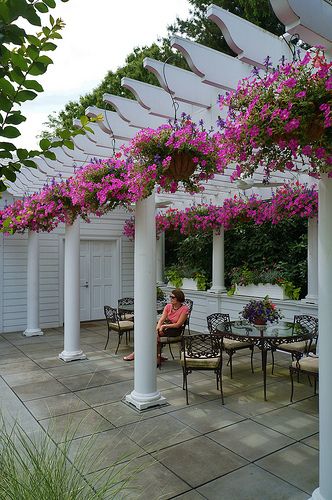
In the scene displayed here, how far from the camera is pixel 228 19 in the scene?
2316 millimetres

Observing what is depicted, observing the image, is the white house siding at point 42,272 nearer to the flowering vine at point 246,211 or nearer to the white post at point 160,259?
the white post at point 160,259

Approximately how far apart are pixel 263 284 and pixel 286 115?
5.66 m

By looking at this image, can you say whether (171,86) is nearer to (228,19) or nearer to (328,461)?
(228,19)

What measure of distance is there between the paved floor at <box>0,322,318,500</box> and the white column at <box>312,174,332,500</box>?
31cm

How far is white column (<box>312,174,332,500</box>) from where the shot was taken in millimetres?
2414

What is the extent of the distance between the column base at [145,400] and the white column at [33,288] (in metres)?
4.48

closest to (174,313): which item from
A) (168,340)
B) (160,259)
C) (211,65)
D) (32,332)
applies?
(168,340)

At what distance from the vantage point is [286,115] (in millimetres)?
2059

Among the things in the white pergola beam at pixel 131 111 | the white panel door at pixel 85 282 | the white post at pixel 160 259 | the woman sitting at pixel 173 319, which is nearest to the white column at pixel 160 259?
the white post at pixel 160 259

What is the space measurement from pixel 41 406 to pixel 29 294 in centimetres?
423

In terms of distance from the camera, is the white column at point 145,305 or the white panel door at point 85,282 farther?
the white panel door at point 85,282

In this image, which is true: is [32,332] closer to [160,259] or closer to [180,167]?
[160,259]

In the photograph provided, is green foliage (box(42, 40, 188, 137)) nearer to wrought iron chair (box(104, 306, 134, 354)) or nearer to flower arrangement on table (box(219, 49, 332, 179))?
wrought iron chair (box(104, 306, 134, 354))

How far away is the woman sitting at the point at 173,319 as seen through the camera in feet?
18.7
